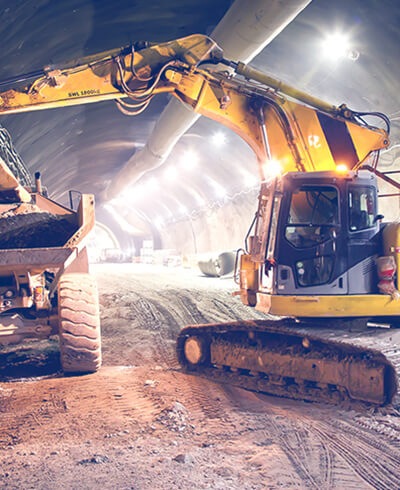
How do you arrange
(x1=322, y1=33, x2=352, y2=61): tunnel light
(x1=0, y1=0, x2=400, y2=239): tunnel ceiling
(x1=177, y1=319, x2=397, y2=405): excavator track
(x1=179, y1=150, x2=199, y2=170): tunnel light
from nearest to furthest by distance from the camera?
(x1=177, y1=319, x2=397, y2=405): excavator track, (x1=0, y1=0, x2=400, y2=239): tunnel ceiling, (x1=322, y1=33, x2=352, y2=61): tunnel light, (x1=179, y1=150, x2=199, y2=170): tunnel light

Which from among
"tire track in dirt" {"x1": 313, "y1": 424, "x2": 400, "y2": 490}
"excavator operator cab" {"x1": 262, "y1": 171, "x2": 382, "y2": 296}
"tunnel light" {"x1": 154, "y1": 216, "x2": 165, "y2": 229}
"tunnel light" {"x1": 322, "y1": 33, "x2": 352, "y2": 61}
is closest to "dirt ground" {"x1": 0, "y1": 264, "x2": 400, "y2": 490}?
"tire track in dirt" {"x1": 313, "y1": 424, "x2": 400, "y2": 490}

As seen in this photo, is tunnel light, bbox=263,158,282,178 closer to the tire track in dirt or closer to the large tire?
the large tire

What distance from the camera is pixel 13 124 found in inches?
330

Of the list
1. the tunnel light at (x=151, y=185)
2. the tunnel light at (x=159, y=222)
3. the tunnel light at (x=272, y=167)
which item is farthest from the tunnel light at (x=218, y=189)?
the tunnel light at (x=272, y=167)

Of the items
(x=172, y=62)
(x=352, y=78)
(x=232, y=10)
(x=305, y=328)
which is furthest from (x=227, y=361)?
(x=352, y=78)

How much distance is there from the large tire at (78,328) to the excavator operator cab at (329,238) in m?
2.04

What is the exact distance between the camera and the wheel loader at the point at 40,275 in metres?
4.52

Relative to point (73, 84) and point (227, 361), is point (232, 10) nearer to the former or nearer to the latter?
point (73, 84)

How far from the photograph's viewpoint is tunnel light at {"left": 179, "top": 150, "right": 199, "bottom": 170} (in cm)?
1748

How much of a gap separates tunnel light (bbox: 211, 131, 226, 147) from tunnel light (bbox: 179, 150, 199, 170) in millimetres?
A: 1837

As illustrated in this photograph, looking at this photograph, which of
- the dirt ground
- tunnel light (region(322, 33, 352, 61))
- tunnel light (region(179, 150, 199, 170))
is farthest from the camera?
tunnel light (region(179, 150, 199, 170))

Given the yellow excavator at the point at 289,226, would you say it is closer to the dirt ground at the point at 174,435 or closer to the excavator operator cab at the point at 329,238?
the excavator operator cab at the point at 329,238

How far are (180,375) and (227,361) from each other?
611mm

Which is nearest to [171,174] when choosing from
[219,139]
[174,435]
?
[219,139]
